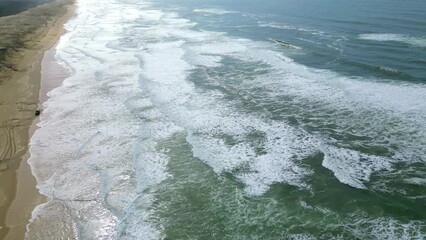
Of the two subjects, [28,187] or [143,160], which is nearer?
[28,187]

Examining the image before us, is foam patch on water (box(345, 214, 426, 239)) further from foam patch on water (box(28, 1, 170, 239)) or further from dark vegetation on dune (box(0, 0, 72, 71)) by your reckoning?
dark vegetation on dune (box(0, 0, 72, 71))

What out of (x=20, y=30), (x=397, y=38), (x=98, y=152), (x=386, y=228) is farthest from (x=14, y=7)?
(x=386, y=228)

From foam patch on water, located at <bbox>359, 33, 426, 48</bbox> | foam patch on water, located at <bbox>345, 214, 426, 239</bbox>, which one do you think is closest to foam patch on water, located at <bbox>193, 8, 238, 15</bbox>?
foam patch on water, located at <bbox>359, 33, 426, 48</bbox>

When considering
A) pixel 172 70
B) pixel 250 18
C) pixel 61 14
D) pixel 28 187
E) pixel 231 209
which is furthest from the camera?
pixel 61 14

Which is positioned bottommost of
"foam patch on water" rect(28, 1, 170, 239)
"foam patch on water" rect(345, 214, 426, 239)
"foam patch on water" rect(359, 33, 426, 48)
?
"foam patch on water" rect(28, 1, 170, 239)

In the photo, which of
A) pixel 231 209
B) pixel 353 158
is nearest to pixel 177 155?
pixel 231 209

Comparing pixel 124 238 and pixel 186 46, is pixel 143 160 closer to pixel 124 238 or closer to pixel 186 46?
pixel 124 238

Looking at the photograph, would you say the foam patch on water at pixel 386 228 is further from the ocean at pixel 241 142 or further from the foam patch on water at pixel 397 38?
the foam patch on water at pixel 397 38
